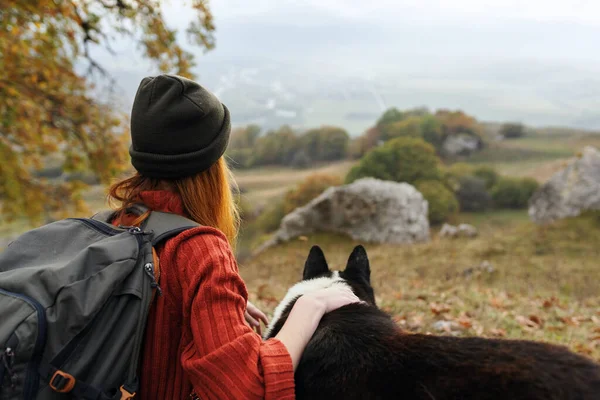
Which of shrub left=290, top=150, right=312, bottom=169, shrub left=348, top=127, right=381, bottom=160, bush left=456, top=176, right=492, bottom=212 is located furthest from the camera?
shrub left=290, top=150, right=312, bottom=169

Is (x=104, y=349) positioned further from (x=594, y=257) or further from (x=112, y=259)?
(x=594, y=257)

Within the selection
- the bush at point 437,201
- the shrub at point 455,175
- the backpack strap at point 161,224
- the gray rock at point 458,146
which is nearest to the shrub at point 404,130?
the gray rock at point 458,146

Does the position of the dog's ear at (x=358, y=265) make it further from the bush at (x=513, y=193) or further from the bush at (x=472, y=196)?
the bush at (x=513, y=193)

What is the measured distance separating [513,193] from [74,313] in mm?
29400

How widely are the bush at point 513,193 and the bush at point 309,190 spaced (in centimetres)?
1067

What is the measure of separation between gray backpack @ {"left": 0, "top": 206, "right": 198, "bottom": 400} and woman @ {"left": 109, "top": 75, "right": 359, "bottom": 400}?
123 millimetres

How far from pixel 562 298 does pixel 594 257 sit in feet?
16.0

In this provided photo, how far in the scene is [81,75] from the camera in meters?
7.77

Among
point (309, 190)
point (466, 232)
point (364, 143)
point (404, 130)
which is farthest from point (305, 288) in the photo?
point (364, 143)

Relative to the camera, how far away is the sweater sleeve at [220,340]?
1503 millimetres

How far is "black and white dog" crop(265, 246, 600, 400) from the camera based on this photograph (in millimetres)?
1482

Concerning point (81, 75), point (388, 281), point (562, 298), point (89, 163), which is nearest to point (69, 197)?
point (89, 163)

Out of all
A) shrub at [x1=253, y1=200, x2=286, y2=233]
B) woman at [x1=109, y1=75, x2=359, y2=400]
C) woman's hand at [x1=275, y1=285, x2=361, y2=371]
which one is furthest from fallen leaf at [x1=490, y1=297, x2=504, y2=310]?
shrub at [x1=253, y1=200, x2=286, y2=233]

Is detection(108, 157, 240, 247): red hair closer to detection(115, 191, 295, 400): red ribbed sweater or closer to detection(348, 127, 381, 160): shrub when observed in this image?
detection(115, 191, 295, 400): red ribbed sweater
